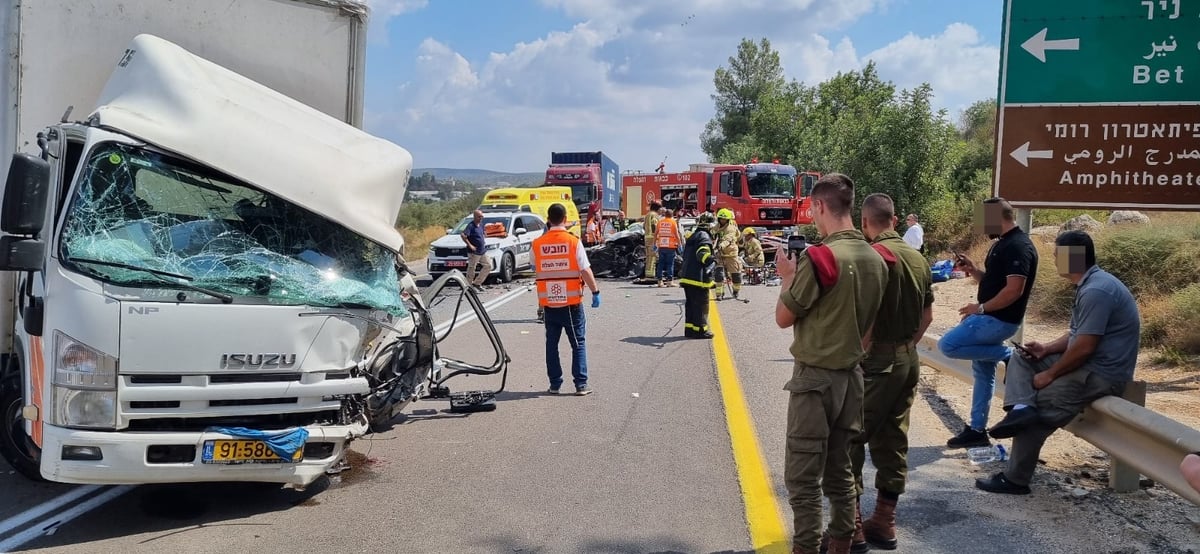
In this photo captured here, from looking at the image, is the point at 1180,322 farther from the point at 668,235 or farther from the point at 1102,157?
the point at 668,235

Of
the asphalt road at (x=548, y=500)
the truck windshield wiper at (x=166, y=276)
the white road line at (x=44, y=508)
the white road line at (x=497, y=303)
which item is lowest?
the white road line at (x=44, y=508)

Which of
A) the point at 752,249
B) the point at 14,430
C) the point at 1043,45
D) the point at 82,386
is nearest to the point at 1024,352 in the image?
the point at 1043,45

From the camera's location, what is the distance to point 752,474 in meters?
5.78

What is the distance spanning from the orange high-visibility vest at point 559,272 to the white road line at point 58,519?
3.76 m

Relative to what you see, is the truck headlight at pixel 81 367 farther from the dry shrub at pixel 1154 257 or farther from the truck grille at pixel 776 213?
the truck grille at pixel 776 213

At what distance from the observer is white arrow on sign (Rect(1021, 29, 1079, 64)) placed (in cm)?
674

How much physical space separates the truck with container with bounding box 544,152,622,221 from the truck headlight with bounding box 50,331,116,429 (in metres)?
32.1

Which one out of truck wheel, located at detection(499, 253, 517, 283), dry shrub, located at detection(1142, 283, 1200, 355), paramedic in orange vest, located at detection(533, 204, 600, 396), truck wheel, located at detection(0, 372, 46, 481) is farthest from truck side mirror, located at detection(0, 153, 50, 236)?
truck wheel, located at detection(499, 253, 517, 283)

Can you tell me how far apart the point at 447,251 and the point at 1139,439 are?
16.6m

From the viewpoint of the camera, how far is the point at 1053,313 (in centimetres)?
1379

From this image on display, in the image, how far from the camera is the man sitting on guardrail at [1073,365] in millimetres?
5047

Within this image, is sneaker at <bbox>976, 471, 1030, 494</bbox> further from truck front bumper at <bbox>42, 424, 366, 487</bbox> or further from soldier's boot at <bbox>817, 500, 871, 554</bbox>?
Result: truck front bumper at <bbox>42, 424, 366, 487</bbox>

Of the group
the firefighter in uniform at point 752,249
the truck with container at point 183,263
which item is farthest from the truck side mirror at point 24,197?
the firefighter in uniform at point 752,249

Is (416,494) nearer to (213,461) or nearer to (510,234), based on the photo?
(213,461)
